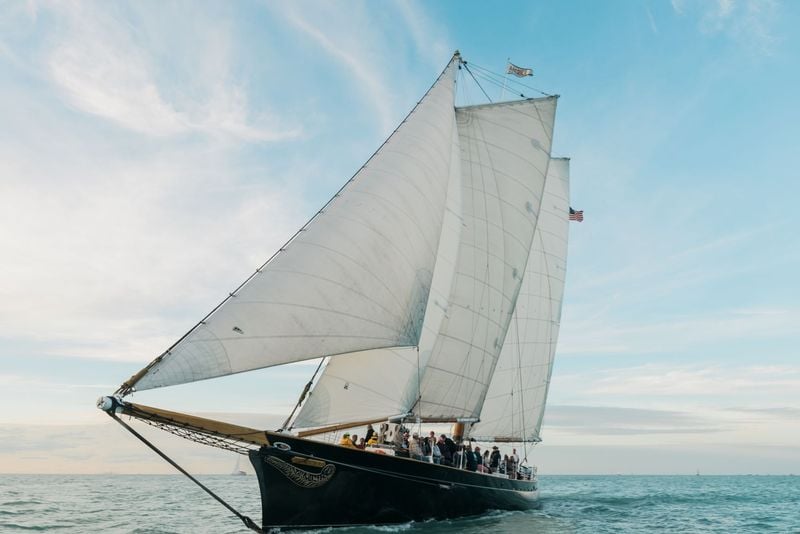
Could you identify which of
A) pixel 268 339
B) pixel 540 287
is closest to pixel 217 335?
pixel 268 339

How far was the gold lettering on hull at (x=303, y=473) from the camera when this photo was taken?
18.0 metres

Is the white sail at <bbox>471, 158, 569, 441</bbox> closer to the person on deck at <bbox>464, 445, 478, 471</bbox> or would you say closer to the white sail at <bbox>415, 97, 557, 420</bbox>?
the white sail at <bbox>415, 97, 557, 420</bbox>

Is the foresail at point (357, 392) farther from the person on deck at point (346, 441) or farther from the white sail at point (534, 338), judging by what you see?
the white sail at point (534, 338)

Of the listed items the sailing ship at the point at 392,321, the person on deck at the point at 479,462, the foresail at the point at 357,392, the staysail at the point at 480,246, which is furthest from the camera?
the staysail at the point at 480,246

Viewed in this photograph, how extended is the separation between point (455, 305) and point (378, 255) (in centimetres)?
1090

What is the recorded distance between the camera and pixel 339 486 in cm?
1883

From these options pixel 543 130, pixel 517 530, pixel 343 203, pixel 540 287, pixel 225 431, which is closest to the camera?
pixel 225 431

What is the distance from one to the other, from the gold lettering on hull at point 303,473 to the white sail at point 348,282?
4.49 meters

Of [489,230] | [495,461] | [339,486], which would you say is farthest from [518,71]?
[339,486]

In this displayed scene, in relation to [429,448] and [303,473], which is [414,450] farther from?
[303,473]

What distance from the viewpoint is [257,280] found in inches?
623

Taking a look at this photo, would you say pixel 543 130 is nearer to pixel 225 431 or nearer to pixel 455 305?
pixel 455 305

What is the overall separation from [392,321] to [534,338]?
24503 millimetres

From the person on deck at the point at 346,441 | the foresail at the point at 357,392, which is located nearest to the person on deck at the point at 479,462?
the foresail at the point at 357,392
